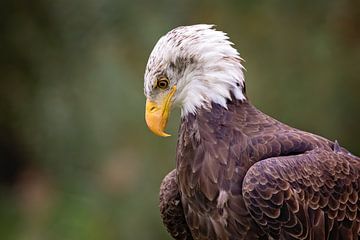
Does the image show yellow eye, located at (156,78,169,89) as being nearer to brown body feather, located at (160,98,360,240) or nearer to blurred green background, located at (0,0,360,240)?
brown body feather, located at (160,98,360,240)

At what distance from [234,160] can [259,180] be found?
302mm

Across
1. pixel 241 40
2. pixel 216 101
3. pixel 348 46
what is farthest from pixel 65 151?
pixel 216 101

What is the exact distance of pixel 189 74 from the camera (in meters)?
5.96

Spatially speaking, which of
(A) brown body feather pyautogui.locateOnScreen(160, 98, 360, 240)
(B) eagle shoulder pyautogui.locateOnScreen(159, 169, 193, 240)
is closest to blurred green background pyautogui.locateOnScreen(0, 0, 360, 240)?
(B) eagle shoulder pyautogui.locateOnScreen(159, 169, 193, 240)

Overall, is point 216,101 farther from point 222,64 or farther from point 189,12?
point 189,12

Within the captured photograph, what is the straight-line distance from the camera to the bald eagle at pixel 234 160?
564cm

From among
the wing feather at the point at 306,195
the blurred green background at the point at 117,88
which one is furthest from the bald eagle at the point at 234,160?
the blurred green background at the point at 117,88

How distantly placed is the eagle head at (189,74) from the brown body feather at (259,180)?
0.10 metres

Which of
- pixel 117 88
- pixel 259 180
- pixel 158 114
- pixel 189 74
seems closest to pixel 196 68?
pixel 189 74

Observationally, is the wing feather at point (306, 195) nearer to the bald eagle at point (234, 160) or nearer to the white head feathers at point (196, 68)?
the bald eagle at point (234, 160)

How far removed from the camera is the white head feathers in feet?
19.3

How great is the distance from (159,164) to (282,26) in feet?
7.65

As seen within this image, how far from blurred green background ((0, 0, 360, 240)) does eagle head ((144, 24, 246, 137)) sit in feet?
14.2

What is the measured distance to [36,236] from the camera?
1170 centimetres
